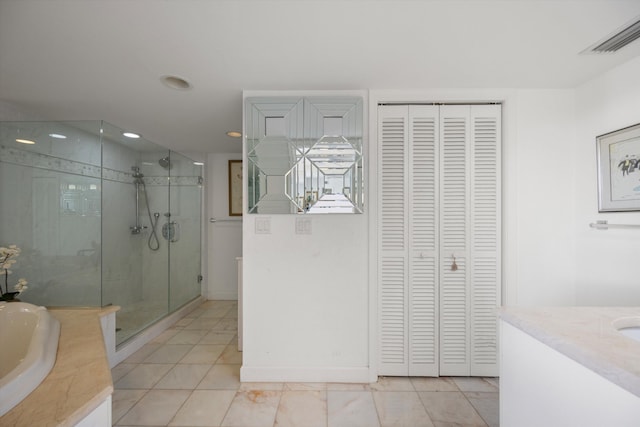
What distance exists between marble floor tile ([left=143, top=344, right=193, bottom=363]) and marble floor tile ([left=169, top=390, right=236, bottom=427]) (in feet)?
1.91

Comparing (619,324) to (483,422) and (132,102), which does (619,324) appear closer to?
(483,422)

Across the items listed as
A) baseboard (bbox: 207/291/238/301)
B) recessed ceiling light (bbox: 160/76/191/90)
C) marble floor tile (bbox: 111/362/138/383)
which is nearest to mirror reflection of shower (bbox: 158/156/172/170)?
recessed ceiling light (bbox: 160/76/191/90)

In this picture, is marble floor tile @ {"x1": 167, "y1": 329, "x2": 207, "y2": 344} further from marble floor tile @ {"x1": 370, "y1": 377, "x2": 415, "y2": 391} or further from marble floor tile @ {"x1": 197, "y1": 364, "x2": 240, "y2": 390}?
marble floor tile @ {"x1": 370, "y1": 377, "x2": 415, "y2": 391}

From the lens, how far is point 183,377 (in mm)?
1876

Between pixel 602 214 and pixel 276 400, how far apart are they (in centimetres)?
246

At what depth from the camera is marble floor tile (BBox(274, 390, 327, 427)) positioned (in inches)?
57.3

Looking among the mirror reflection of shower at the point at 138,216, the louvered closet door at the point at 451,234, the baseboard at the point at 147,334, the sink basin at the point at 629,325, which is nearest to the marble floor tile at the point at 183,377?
the baseboard at the point at 147,334

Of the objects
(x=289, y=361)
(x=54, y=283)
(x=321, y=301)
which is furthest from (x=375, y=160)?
(x=54, y=283)

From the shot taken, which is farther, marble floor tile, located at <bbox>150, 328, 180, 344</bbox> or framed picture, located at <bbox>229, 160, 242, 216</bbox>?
framed picture, located at <bbox>229, 160, 242, 216</bbox>

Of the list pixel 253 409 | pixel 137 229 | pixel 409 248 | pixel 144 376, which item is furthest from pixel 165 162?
pixel 409 248

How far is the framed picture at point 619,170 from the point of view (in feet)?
4.66

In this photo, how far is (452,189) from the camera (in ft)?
6.03

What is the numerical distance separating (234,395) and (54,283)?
183 cm

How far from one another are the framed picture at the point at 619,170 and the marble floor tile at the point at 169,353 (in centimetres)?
336
